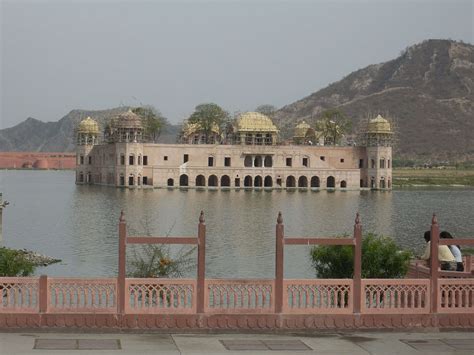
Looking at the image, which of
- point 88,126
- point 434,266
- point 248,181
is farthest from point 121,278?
point 88,126

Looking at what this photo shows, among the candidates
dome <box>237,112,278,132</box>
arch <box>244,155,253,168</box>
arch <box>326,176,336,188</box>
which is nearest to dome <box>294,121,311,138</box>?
dome <box>237,112,278,132</box>

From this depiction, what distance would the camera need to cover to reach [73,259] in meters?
23.1

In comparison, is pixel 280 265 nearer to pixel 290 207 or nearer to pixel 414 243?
pixel 414 243

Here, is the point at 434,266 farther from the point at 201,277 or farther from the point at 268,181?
the point at 268,181

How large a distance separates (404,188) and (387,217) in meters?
35.0

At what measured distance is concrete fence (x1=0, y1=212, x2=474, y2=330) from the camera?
394 inches

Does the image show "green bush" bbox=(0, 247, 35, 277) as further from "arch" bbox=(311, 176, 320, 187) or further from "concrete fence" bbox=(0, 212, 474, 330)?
"arch" bbox=(311, 176, 320, 187)

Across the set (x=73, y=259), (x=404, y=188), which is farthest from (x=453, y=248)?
(x=404, y=188)

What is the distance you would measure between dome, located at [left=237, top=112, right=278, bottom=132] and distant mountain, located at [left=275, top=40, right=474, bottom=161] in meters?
25.1

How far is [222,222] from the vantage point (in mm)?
34750

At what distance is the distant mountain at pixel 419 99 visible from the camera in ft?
373

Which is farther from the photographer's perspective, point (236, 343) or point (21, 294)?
point (21, 294)

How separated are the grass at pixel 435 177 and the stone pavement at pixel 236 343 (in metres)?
68.6

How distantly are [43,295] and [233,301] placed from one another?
6.94 ft
